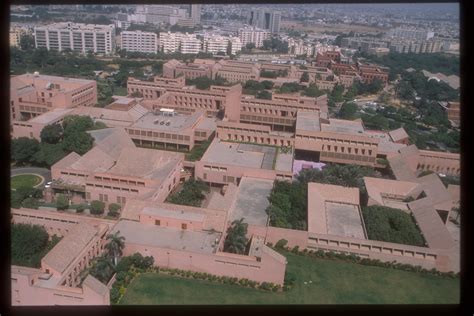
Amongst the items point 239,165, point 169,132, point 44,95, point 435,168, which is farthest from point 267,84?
point 239,165

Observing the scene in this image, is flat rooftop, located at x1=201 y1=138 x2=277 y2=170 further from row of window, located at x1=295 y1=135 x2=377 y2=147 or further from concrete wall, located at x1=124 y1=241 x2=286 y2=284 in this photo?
concrete wall, located at x1=124 y1=241 x2=286 y2=284

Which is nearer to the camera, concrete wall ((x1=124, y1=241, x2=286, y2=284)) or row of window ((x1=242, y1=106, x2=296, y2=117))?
concrete wall ((x1=124, y1=241, x2=286, y2=284))

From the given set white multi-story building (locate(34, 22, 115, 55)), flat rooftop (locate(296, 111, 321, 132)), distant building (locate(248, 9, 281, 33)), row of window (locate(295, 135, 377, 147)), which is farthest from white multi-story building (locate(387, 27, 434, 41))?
row of window (locate(295, 135, 377, 147))

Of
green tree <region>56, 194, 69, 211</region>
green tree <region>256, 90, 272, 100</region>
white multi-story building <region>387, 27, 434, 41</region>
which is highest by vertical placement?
white multi-story building <region>387, 27, 434, 41</region>

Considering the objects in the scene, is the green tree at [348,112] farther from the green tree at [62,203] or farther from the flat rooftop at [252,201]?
the green tree at [62,203]

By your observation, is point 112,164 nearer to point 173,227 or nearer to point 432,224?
point 173,227

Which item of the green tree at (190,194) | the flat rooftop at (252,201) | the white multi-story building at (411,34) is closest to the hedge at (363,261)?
the flat rooftop at (252,201)

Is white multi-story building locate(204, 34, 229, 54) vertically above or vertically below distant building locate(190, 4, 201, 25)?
below
